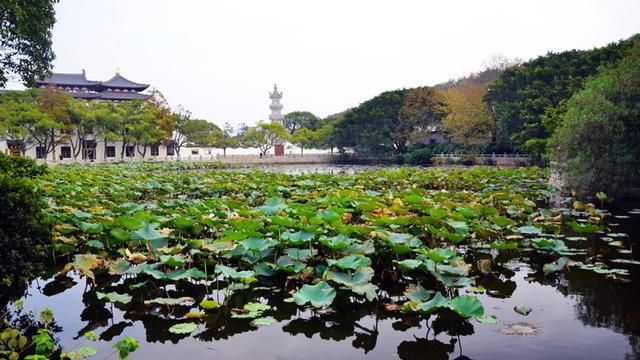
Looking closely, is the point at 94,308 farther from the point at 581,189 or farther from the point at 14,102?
the point at 14,102

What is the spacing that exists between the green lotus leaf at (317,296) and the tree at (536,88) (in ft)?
72.6

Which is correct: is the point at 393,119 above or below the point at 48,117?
above

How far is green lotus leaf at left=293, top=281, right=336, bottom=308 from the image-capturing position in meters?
3.14

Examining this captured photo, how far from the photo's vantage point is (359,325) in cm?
354

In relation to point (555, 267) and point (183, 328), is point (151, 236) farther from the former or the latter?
point (555, 267)

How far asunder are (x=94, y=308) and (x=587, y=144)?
36.3 feet

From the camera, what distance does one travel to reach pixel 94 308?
3939 mm

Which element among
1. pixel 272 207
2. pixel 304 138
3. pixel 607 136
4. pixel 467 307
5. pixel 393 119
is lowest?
pixel 467 307

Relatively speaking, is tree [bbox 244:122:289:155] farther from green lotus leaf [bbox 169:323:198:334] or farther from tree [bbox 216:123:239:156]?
green lotus leaf [bbox 169:323:198:334]

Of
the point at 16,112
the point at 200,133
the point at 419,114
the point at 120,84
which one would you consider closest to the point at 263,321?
the point at 16,112

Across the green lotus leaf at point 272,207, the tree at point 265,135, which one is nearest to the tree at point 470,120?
the tree at point 265,135

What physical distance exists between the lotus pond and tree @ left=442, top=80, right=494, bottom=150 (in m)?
27.7

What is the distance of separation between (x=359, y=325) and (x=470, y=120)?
103ft

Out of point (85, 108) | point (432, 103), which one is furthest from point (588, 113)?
point (85, 108)
